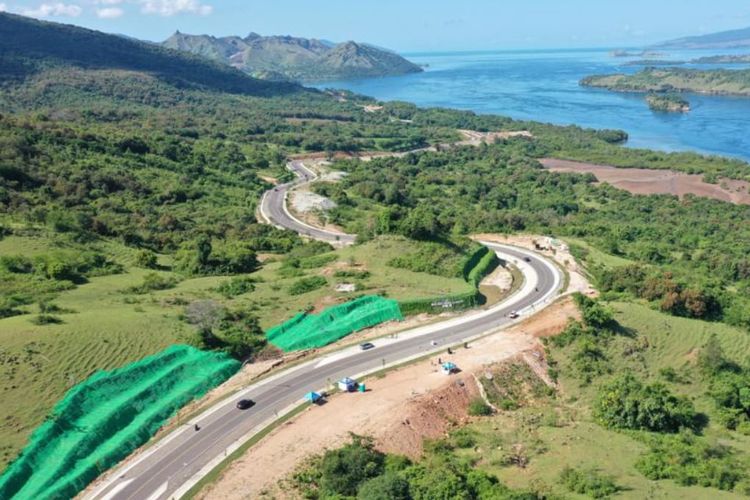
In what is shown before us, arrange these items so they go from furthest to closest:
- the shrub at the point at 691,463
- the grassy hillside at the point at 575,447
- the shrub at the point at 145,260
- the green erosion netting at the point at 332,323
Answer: the shrub at the point at 145,260
the green erosion netting at the point at 332,323
the shrub at the point at 691,463
the grassy hillside at the point at 575,447

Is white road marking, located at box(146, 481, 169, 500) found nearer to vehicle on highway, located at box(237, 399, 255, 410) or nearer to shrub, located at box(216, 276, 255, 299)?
vehicle on highway, located at box(237, 399, 255, 410)

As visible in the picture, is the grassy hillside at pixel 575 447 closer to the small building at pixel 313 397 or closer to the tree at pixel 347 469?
the tree at pixel 347 469

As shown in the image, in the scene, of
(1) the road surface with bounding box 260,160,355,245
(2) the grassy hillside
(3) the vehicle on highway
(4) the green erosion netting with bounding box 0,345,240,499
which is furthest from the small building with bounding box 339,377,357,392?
(1) the road surface with bounding box 260,160,355,245

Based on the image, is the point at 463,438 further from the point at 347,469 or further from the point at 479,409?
the point at 347,469

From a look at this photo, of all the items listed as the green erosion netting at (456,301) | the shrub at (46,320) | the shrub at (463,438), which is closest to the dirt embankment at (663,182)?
the green erosion netting at (456,301)

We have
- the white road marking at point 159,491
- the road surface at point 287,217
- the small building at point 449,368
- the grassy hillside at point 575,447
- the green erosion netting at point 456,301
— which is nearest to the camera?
the grassy hillside at point 575,447

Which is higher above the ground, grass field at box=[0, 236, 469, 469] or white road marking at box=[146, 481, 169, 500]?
grass field at box=[0, 236, 469, 469]

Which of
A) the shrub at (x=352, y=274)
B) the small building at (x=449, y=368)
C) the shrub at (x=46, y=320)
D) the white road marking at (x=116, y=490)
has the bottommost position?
the white road marking at (x=116, y=490)
